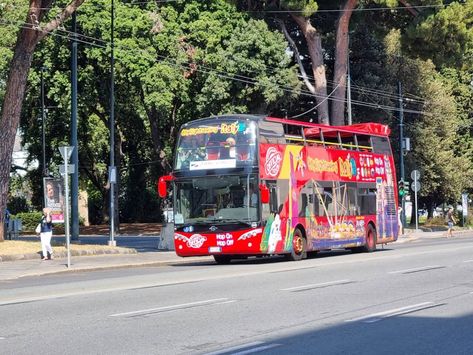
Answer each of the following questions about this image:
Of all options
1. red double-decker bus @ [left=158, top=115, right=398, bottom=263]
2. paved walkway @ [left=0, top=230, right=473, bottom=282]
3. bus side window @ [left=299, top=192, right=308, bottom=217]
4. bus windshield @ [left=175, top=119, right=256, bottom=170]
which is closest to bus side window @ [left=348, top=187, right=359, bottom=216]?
red double-decker bus @ [left=158, top=115, right=398, bottom=263]

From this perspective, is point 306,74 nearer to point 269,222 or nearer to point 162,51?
point 162,51

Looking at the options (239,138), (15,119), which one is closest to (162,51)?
(15,119)

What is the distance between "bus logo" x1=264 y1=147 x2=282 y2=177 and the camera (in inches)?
940

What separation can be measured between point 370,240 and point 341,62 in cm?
1664

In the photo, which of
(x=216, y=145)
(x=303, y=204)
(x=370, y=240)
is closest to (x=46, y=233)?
(x=216, y=145)

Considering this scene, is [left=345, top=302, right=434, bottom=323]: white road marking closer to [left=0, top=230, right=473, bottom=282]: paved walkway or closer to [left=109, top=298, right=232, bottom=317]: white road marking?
[left=109, top=298, right=232, bottom=317]: white road marking

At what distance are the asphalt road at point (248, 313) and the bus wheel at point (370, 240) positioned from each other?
9006mm

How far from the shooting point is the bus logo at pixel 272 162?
78.3ft

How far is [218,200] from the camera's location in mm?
23812

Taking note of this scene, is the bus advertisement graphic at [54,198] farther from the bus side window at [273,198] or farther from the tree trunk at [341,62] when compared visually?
the tree trunk at [341,62]

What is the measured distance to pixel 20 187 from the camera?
69938 mm

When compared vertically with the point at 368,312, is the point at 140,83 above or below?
above

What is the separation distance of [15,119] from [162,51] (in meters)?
20.6

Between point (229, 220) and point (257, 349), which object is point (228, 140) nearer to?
point (229, 220)
